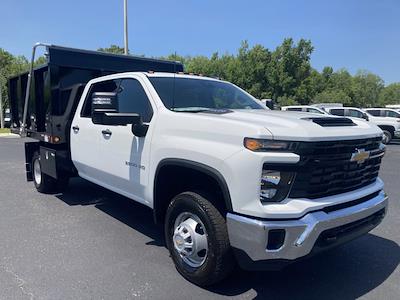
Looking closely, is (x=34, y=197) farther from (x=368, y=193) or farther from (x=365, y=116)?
(x=365, y=116)

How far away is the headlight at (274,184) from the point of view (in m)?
3.08

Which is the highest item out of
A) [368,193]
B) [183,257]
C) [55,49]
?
[55,49]

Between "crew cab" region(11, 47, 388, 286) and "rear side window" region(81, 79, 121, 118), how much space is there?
13 centimetres

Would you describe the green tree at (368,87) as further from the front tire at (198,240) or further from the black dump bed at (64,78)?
the front tire at (198,240)

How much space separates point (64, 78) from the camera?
665cm

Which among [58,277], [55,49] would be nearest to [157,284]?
[58,277]

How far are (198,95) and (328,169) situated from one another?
1.99 meters

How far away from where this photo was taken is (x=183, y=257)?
3.83 m

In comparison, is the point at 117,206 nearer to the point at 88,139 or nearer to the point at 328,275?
the point at 88,139

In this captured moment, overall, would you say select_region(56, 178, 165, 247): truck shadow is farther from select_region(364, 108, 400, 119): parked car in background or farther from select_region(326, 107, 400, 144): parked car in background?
select_region(364, 108, 400, 119): parked car in background

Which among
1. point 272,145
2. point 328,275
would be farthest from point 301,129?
point 328,275

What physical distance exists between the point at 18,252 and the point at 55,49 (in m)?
3.35

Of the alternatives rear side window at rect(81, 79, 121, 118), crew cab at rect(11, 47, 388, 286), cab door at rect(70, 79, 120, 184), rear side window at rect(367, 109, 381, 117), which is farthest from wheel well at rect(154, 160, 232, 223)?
rear side window at rect(367, 109, 381, 117)

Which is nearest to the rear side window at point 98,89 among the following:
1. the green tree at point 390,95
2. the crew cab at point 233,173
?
the crew cab at point 233,173
